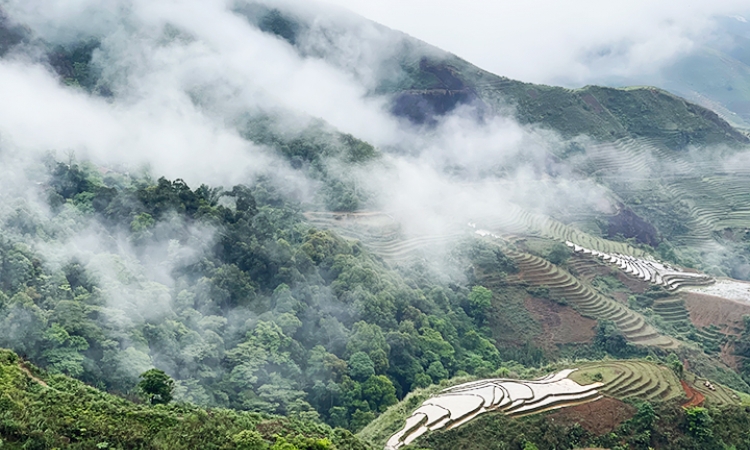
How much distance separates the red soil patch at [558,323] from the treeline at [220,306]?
2.70 metres

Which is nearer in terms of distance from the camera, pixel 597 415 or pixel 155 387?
pixel 155 387

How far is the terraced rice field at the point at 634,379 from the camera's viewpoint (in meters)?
21.5

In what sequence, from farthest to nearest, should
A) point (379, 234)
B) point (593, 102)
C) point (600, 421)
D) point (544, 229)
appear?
point (593, 102)
point (544, 229)
point (379, 234)
point (600, 421)

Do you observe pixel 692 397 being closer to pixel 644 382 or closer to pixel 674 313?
pixel 644 382

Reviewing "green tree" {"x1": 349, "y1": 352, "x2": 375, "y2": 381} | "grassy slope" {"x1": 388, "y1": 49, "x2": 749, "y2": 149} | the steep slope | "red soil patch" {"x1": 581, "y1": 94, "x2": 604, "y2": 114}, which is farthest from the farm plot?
"red soil patch" {"x1": 581, "y1": 94, "x2": 604, "y2": 114}

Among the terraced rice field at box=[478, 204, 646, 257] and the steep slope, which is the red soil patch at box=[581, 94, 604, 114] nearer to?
the steep slope

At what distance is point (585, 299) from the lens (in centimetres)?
3472

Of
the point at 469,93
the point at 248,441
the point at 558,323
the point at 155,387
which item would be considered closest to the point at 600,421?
the point at 248,441

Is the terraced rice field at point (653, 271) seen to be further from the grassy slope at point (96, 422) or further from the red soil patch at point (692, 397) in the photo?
the grassy slope at point (96, 422)

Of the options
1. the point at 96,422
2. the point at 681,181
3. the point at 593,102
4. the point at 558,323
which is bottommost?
the point at 558,323

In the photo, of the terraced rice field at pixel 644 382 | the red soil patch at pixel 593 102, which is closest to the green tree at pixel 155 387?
the terraced rice field at pixel 644 382

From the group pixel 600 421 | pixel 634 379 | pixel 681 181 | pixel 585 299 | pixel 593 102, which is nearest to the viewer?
pixel 600 421

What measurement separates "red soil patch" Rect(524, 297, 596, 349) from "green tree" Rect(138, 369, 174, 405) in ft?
64.1

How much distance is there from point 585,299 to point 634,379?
40.9 ft
